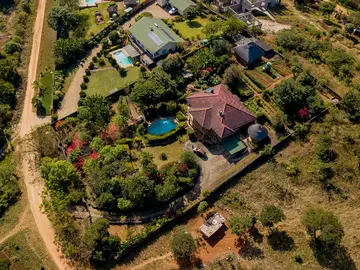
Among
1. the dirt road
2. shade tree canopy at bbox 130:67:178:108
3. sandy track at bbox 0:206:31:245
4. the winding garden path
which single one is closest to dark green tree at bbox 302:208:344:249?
the winding garden path

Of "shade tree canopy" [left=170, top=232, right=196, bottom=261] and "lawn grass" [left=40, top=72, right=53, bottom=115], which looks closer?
"shade tree canopy" [left=170, top=232, right=196, bottom=261]

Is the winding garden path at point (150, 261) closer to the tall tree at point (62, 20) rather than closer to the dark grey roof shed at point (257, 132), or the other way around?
the dark grey roof shed at point (257, 132)

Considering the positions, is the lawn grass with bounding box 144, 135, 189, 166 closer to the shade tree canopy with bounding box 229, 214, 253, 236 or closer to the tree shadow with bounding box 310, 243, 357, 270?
the shade tree canopy with bounding box 229, 214, 253, 236

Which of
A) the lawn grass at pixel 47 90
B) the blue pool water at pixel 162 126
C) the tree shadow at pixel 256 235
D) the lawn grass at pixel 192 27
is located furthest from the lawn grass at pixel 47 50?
the tree shadow at pixel 256 235

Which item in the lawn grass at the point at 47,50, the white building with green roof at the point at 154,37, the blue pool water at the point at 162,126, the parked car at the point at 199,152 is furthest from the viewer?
the lawn grass at the point at 47,50

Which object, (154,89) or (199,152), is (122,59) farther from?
(199,152)

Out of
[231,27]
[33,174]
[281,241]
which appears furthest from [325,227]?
[231,27]
